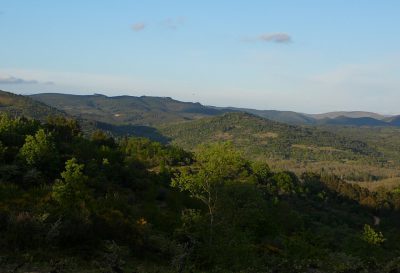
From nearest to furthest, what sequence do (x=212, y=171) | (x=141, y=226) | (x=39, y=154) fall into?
(x=141, y=226)
(x=212, y=171)
(x=39, y=154)

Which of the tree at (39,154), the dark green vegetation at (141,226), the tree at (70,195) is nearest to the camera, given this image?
the dark green vegetation at (141,226)

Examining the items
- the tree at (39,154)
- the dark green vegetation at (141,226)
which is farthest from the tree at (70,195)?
the tree at (39,154)

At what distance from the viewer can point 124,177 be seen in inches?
1779

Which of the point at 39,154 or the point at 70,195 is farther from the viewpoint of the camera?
the point at 39,154

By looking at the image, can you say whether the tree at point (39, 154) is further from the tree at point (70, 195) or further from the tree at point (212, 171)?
the tree at point (212, 171)

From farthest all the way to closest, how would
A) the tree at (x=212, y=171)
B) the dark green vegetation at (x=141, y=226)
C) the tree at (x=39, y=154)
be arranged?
1. the tree at (x=39, y=154)
2. the tree at (x=212, y=171)
3. the dark green vegetation at (x=141, y=226)

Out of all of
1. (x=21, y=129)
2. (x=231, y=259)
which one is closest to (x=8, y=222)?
(x=231, y=259)

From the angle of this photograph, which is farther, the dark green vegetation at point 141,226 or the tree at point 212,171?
the tree at point 212,171

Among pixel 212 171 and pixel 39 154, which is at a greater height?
pixel 212 171

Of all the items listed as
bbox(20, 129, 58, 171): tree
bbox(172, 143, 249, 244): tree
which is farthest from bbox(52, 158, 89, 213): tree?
bbox(20, 129, 58, 171): tree

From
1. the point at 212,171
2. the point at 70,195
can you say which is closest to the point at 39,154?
the point at 70,195

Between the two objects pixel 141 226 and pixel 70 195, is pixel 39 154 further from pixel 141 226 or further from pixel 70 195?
pixel 141 226

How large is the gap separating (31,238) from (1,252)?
A: 1385 mm

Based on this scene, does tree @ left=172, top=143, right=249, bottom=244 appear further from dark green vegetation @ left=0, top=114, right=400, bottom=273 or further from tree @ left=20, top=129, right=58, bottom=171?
tree @ left=20, top=129, right=58, bottom=171
